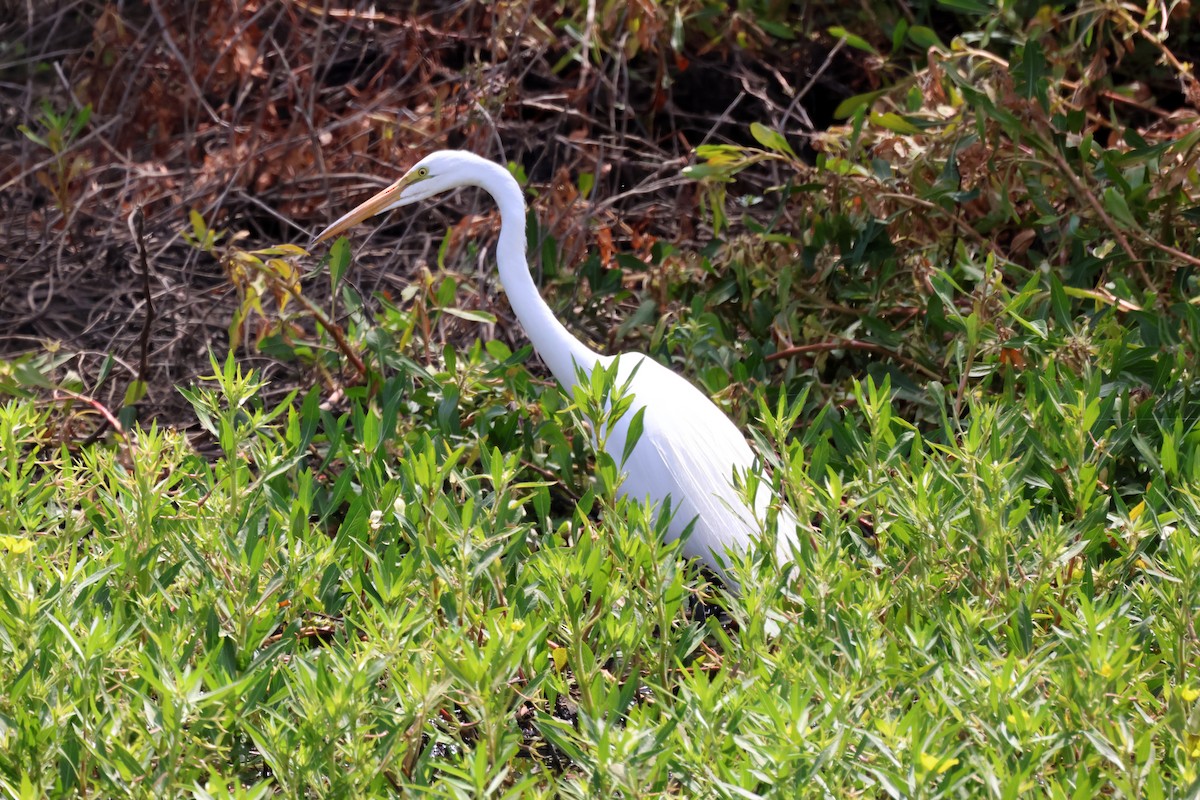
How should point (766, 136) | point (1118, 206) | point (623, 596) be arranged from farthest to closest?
point (766, 136) < point (1118, 206) < point (623, 596)

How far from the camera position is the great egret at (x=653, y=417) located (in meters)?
2.77

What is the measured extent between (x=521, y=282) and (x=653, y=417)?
0.48 meters

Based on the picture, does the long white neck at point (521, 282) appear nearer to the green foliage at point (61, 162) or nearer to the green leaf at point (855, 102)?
the green leaf at point (855, 102)

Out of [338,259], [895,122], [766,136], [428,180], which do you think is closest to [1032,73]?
[895,122]

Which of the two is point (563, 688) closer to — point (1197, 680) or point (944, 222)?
point (1197, 680)

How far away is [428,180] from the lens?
3025 mm

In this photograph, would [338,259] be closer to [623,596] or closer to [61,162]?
[623,596]

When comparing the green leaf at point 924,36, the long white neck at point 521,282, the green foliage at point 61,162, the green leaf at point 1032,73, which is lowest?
the green foliage at point 61,162

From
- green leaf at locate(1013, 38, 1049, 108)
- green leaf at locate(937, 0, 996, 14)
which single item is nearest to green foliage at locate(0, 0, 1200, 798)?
green leaf at locate(1013, 38, 1049, 108)

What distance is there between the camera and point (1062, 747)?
141 centimetres

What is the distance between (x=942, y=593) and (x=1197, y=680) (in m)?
0.35

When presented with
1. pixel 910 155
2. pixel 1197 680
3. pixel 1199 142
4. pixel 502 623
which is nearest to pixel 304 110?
pixel 910 155

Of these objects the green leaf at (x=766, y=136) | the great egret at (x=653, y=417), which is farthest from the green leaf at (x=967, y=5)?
the great egret at (x=653, y=417)

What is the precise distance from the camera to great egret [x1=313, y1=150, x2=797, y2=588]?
109 inches
